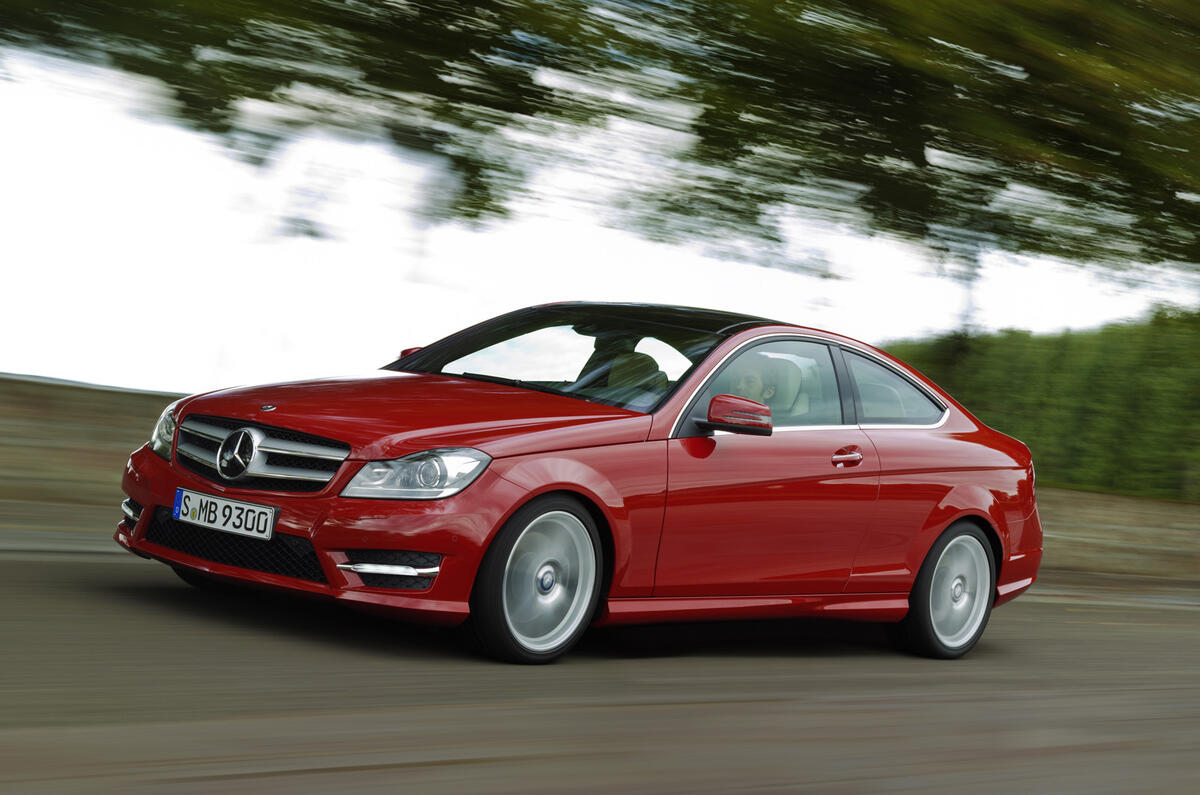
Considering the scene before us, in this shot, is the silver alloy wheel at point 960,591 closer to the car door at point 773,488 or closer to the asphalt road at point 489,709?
the asphalt road at point 489,709

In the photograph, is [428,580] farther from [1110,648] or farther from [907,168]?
[907,168]

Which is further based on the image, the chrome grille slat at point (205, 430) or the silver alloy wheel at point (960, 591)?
the silver alloy wheel at point (960, 591)

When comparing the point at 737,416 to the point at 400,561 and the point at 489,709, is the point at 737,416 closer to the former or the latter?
the point at 400,561

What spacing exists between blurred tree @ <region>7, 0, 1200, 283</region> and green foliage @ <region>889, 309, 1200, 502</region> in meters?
1.35

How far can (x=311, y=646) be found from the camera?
5.45m

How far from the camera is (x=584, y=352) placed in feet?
21.5

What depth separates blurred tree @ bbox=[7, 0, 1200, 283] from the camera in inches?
357

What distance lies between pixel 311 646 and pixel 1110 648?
5.00m

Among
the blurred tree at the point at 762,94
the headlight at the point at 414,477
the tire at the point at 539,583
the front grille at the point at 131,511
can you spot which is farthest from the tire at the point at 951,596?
the blurred tree at the point at 762,94

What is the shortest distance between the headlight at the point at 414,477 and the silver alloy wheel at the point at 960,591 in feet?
10.1

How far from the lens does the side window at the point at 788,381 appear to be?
21.5 feet

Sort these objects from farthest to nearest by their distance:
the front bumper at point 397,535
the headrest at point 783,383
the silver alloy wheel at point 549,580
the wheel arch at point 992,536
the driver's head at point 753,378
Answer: the wheel arch at point 992,536, the headrest at point 783,383, the driver's head at point 753,378, the silver alloy wheel at point 549,580, the front bumper at point 397,535

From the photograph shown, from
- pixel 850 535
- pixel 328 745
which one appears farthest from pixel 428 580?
pixel 850 535

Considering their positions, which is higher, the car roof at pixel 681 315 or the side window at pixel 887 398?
the car roof at pixel 681 315
